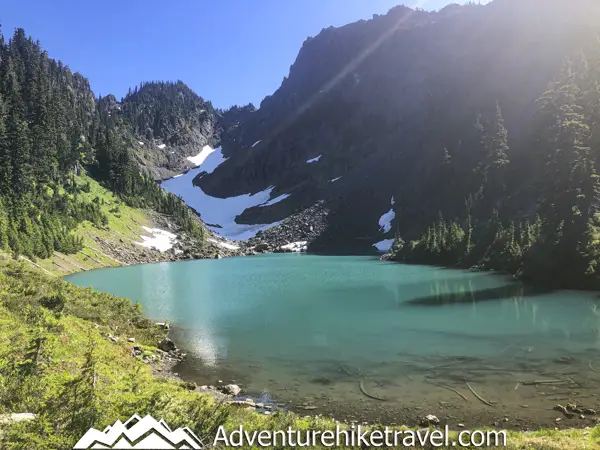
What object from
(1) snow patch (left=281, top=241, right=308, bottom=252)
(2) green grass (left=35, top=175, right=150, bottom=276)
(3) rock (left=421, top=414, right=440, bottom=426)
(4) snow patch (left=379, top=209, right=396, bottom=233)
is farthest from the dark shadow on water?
(1) snow patch (left=281, top=241, right=308, bottom=252)

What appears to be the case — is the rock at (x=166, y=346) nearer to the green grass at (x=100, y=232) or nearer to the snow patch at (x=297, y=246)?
the green grass at (x=100, y=232)

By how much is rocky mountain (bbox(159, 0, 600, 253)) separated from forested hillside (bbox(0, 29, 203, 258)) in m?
58.3

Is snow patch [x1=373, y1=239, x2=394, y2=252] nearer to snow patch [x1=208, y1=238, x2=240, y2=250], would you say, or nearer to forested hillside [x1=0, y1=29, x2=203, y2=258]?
snow patch [x1=208, y1=238, x2=240, y2=250]

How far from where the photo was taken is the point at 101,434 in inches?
283

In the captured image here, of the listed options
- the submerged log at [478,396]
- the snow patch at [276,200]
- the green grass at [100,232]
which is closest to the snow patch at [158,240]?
the green grass at [100,232]

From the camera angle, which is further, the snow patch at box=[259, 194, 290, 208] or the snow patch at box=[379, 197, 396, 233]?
the snow patch at box=[259, 194, 290, 208]

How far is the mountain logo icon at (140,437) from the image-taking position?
6.83 meters

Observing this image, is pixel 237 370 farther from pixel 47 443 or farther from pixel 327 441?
→ pixel 47 443

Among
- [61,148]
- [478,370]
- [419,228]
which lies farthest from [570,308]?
[61,148]

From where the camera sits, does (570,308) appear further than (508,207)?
No

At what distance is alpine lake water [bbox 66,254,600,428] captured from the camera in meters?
14.3

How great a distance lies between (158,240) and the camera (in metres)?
109

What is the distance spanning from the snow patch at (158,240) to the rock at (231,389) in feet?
299

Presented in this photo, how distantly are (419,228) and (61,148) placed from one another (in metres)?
99.4
